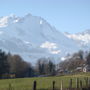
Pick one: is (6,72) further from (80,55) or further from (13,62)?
(80,55)

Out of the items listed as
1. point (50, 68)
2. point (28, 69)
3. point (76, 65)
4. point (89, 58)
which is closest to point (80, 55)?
point (76, 65)

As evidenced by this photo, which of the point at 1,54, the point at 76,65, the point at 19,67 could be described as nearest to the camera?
the point at 1,54

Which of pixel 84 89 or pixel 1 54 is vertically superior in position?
pixel 1 54

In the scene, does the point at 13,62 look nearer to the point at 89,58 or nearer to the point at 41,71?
the point at 41,71

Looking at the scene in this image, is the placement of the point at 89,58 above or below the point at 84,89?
above

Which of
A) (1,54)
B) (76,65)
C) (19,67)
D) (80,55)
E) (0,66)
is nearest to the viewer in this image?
(0,66)

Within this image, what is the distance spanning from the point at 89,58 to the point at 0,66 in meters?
57.3

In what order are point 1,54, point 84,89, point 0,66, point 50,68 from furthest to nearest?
point 50,68 → point 1,54 → point 0,66 → point 84,89

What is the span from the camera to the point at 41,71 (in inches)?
5123

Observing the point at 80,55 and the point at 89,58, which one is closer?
the point at 89,58

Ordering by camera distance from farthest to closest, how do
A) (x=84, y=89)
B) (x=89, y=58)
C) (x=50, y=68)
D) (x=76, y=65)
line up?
(x=76, y=65), (x=89, y=58), (x=50, y=68), (x=84, y=89)

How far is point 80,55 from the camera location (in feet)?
578

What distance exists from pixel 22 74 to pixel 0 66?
52.6ft

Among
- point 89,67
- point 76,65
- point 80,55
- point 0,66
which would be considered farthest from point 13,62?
point 80,55
